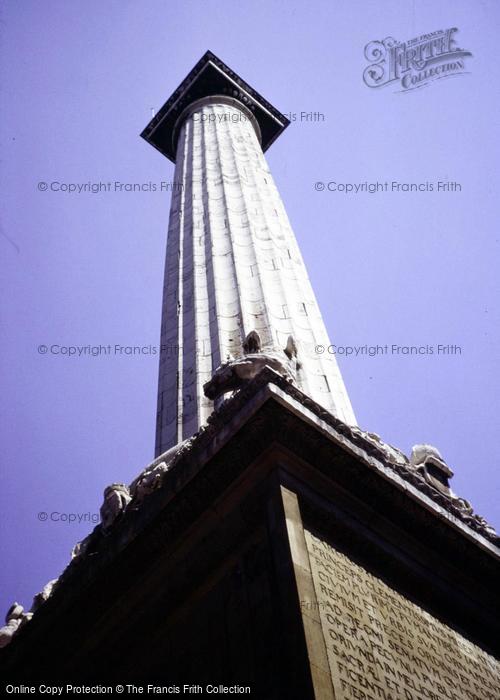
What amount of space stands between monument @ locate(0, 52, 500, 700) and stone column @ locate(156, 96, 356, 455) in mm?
2473

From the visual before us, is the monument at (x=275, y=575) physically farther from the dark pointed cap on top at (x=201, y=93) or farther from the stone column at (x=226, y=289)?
the dark pointed cap on top at (x=201, y=93)

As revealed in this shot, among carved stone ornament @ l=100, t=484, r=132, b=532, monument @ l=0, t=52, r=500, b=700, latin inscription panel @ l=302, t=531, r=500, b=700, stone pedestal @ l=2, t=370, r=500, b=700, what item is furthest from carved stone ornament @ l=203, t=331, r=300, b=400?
latin inscription panel @ l=302, t=531, r=500, b=700

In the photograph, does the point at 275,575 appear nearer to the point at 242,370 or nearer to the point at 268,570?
the point at 268,570

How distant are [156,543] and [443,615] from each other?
104 inches

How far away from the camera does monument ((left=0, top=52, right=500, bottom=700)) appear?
5527 millimetres

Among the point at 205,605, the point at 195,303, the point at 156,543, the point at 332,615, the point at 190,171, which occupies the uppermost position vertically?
the point at 190,171

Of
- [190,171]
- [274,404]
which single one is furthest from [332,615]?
[190,171]

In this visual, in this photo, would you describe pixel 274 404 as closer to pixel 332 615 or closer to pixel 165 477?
pixel 165 477

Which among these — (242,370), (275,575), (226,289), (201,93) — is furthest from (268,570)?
(201,93)

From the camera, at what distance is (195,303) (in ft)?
45.9

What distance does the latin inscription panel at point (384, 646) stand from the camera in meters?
5.34

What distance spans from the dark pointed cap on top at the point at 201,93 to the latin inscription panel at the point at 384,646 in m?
23.4

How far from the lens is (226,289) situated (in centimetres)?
1393

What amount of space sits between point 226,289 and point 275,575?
8715 millimetres
